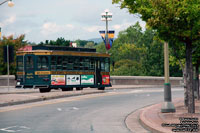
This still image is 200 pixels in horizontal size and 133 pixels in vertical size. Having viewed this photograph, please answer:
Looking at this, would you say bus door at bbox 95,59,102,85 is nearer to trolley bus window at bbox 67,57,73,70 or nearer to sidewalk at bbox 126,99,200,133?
trolley bus window at bbox 67,57,73,70

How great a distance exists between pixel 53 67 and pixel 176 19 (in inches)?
764

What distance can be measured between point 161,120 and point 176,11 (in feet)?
13.1

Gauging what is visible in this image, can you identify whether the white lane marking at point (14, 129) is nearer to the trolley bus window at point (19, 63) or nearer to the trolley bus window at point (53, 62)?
the trolley bus window at point (53, 62)

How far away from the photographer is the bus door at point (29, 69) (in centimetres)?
3422

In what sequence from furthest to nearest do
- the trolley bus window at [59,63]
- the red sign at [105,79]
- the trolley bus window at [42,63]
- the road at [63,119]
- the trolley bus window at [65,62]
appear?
the red sign at [105,79]
the trolley bus window at [65,62]
the trolley bus window at [59,63]
the trolley bus window at [42,63]
the road at [63,119]

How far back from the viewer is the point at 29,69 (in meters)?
34.5

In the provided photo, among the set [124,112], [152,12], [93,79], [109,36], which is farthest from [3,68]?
[152,12]

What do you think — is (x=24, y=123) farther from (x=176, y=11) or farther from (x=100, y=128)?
(x=176, y=11)

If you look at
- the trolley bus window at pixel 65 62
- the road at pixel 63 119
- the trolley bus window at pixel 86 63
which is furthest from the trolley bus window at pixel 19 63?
the road at pixel 63 119

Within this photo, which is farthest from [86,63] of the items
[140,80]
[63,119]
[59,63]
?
[63,119]

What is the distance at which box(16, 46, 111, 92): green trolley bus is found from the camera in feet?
112

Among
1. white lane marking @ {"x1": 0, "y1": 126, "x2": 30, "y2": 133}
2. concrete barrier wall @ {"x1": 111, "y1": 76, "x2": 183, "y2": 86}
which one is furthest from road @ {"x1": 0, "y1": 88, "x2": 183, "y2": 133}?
concrete barrier wall @ {"x1": 111, "y1": 76, "x2": 183, "y2": 86}

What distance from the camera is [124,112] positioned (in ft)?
66.4

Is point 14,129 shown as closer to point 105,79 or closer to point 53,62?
point 53,62
